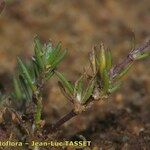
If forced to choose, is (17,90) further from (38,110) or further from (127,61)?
(127,61)

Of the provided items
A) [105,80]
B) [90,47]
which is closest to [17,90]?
[105,80]

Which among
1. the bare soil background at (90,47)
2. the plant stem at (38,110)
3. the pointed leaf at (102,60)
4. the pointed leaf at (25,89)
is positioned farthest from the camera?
the bare soil background at (90,47)

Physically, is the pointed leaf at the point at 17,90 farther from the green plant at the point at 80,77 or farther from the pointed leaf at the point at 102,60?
the pointed leaf at the point at 102,60

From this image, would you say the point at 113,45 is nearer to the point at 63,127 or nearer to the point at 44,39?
the point at 44,39

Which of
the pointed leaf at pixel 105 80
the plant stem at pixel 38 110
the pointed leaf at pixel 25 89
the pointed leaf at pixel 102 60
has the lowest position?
the plant stem at pixel 38 110

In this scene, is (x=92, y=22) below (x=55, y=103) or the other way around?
the other way around

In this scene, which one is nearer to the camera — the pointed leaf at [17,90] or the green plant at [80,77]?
the green plant at [80,77]

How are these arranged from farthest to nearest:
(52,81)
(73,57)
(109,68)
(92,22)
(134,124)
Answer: (92,22), (73,57), (52,81), (134,124), (109,68)

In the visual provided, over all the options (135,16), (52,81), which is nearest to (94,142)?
(52,81)

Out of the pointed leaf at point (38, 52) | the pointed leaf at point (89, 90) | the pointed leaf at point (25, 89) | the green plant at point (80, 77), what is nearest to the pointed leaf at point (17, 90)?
the pointed leaf at point (25, 89)
